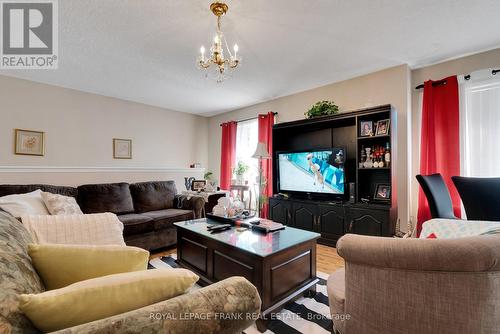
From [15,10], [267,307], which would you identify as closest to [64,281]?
[267,307]

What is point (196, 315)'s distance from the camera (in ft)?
1.87

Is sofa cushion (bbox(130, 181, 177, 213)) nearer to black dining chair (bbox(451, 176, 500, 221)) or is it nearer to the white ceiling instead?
the white ceiling

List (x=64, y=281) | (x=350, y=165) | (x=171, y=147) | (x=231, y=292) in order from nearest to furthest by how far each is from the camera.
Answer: (x=231, y=292) < (x=64, y=281) < (x=350, y=165) < (x=171, y=147)

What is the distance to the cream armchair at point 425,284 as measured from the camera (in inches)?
32.8

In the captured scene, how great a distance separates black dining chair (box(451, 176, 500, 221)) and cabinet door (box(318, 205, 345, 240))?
1271 mm

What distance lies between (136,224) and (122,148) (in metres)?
2.05

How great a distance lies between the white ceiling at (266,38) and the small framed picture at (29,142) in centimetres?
80

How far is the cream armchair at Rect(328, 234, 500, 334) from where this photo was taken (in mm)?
833

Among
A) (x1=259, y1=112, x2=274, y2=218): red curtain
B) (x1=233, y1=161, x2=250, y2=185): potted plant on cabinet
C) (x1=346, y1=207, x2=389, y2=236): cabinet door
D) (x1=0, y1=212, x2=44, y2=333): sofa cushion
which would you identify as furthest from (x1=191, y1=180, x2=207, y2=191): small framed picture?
(x1=0, y1=212, x2=44, y2=333): sofa cushion

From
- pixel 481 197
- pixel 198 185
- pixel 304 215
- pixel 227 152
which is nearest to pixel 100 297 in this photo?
pixel 481 197

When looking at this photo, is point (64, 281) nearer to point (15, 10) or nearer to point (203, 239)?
point (203, 239)

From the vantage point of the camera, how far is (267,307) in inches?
63.7

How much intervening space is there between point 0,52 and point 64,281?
3.42 m

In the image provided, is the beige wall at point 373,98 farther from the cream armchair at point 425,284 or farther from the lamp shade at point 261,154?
the cream armchair at point 425,284
